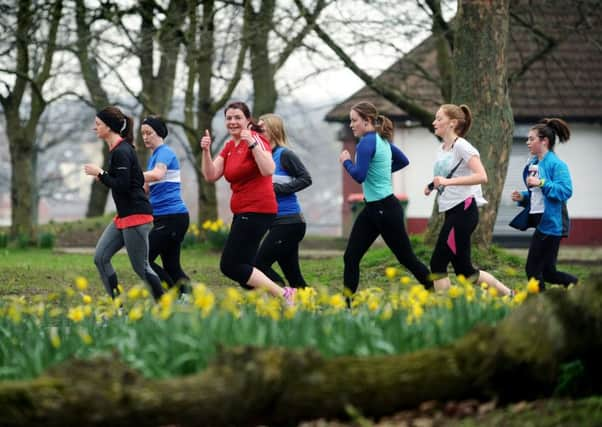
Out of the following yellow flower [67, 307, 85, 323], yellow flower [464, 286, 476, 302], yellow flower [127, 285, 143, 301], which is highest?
A: yellow flower [127, 285, 143, 301]

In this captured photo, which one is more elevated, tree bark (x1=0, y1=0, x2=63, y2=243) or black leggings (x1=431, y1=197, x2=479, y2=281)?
tree bark (x1=0, y1=0, x2=63, y2=243)

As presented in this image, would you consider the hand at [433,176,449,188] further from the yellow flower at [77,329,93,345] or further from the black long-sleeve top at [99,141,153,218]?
the yellow flower at [77,329,93,345]

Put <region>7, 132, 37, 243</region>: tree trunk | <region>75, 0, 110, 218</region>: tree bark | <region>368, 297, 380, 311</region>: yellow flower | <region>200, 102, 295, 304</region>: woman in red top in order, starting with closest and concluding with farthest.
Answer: <region>368, 297, 380, 311</region>: yellow flower → <region>200, 102, 295, 304</region>: woman in red top → <region>75, 0, 110, 218</region>: tree bark → <region>7, 132, 37, 243</region>: tree trunk

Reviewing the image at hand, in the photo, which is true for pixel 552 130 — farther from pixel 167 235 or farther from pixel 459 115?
pixel 167 235

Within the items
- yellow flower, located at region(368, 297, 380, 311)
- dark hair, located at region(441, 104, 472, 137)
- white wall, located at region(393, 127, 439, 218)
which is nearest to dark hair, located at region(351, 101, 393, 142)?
dark hair, located at region(441, 104, 472, 137)

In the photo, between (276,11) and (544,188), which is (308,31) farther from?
(544,188)

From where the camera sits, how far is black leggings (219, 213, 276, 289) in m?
9.95

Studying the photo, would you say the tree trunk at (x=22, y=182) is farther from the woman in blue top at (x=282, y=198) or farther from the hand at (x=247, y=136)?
the hand at (x=247, y=136)

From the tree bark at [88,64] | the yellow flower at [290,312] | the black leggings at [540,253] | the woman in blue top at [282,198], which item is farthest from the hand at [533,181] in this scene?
the tree bark at [88,64]

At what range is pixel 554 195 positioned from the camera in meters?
11.2

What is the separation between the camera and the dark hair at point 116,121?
405 inches

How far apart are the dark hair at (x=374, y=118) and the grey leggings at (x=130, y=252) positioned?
203 cm

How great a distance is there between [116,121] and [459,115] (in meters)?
2.89

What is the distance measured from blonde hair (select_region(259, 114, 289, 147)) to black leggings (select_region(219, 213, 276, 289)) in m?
1.42
